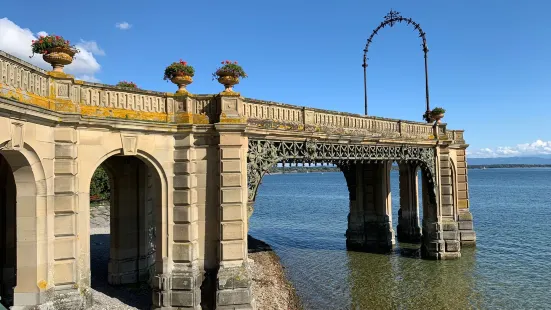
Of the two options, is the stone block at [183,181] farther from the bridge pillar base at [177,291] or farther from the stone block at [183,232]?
the bridge pillar base at [177,291]

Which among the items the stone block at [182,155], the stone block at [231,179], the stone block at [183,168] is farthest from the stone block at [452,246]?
the stone block at [182,155]

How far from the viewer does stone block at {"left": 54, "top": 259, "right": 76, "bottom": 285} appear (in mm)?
11289

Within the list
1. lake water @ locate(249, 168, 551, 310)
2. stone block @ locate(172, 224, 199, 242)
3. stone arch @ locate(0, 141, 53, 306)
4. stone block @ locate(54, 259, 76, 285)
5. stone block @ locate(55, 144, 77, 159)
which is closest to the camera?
stone arch @ locate(0, 141, 53, 306)

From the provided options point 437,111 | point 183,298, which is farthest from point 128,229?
point 437,111

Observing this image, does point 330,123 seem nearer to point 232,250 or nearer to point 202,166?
point 202,166

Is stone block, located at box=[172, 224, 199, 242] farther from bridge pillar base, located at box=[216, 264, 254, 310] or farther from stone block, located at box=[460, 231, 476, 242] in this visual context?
stone block, located at box=[460, 231, 476, 242]

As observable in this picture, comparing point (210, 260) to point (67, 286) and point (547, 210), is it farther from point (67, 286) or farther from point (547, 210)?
point (547, 210)

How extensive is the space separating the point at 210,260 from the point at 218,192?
8.39 feet

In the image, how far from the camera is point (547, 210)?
58.7 m

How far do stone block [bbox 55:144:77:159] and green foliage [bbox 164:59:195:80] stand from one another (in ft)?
14.6

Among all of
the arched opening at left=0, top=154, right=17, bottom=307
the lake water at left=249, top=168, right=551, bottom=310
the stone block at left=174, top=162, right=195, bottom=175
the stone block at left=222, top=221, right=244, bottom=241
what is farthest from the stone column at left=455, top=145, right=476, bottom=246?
the arched opening at left=0, top=154, right=17, bottom=307

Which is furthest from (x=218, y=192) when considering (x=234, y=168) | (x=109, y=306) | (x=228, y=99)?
(x=109, y=306)

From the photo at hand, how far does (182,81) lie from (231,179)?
164 inches

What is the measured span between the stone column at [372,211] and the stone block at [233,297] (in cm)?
1743
